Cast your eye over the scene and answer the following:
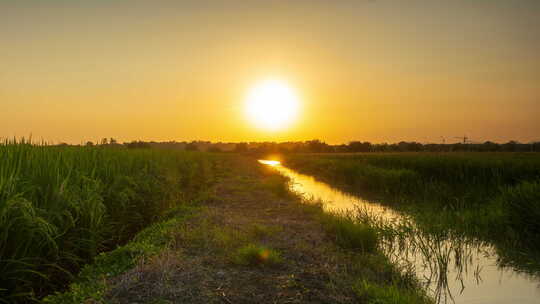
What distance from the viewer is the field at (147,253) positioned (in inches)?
164

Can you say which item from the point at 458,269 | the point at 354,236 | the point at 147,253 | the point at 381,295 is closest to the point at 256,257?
the point at 147,253

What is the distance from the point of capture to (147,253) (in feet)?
18.3

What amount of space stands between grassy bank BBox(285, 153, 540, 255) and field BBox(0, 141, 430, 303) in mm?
3551

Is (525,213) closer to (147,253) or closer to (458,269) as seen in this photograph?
(458,269)

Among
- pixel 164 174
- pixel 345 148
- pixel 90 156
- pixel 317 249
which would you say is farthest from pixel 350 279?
pixel 345 148

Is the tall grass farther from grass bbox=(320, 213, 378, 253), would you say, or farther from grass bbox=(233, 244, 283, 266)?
Answer: grass bbox=(320, 213, 378, 253)

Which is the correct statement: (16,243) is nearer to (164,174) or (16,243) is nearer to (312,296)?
(312,296)

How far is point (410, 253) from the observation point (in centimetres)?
741

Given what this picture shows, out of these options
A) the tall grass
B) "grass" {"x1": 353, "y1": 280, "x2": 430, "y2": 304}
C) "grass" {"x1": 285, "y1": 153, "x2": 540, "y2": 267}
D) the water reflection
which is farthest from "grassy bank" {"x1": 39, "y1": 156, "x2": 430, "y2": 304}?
"grass" {"x1": 285, "y1": 153, "x2": 540, "y2": 267}

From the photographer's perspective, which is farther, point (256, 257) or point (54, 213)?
point (256, 257)

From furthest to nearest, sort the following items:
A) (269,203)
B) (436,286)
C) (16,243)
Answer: (269,203)
(436,286)
(16,243)

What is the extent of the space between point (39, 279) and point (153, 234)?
7.70ft

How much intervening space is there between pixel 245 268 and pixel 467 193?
408 inches

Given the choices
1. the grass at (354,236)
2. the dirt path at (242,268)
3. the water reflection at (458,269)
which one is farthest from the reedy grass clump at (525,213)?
the dirt path at (242,268)
